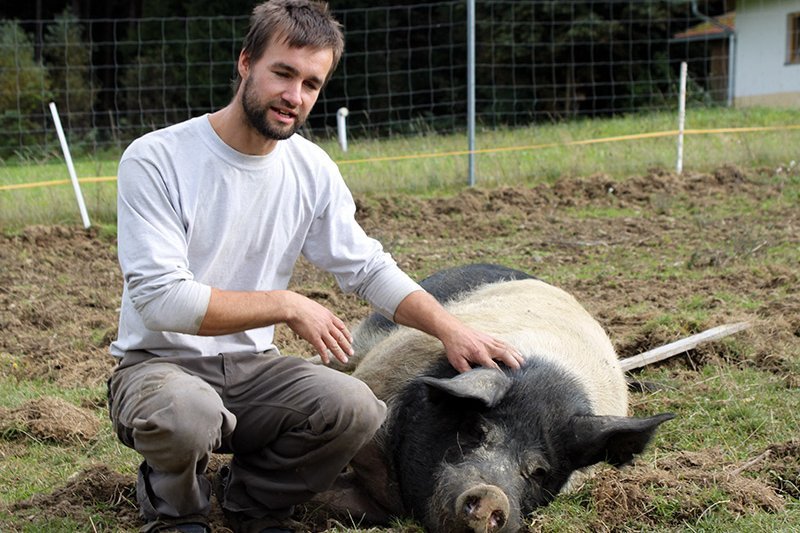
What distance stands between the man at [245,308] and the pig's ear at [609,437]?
0.30 meters

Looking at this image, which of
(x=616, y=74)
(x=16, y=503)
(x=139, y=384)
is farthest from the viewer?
(x=616, y=74)

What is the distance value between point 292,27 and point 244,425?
122 cm

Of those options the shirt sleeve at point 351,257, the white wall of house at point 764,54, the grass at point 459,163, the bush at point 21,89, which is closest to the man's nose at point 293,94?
the shirt sleeve at point 351,257

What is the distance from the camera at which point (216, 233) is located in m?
3.04

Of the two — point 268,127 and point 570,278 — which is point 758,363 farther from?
point 268,127

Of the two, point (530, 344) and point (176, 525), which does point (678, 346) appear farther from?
point (176, 525)

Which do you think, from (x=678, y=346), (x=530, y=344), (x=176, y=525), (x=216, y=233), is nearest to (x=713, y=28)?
(x=678, y=346)

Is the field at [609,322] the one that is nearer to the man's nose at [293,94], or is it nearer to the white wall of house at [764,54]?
the man's nose at [293,94]

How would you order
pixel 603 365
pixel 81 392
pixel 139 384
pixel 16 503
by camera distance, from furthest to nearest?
1. pixel 81 392
2. pixel 603 365
3. pixel 16 503
4. pixel 139 384

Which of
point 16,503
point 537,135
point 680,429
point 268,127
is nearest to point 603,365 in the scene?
point 680,429

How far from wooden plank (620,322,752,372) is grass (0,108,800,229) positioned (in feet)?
14.0

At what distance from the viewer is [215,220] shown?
9.96 feet

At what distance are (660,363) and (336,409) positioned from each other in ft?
7.30

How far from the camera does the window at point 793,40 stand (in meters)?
24.8
